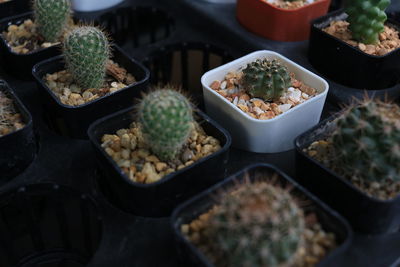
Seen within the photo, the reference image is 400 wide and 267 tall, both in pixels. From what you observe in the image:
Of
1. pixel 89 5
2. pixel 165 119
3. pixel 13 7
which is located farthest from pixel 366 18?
pixel 13 7

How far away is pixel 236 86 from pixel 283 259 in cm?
56

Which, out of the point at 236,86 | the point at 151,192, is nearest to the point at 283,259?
the point at 151,192

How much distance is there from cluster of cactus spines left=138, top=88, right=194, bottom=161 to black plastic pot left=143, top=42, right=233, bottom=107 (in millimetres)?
413

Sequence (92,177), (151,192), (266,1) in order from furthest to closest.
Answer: (266,1) → (92,177) → (151,192)

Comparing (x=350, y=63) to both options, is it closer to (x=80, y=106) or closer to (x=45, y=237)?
(x=80, y=106)

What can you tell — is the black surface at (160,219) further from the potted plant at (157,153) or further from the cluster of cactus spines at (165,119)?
the cluster of cactus spines at (165,119)

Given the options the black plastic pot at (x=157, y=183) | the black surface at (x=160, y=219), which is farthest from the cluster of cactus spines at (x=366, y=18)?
the black plastic pot at (x=157, y=183)

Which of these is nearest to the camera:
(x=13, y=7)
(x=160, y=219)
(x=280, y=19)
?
(x=160, y=219)

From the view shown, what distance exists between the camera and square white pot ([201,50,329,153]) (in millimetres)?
1058

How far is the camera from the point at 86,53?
1099 millimetres

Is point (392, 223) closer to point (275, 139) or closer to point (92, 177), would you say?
point (275, 139)

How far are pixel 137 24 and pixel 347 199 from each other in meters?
1.07

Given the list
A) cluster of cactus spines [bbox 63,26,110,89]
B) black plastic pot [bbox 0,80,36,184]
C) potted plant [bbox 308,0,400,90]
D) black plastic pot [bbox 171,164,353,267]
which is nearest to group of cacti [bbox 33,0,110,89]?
cluster of cactus spines [bbox 63,26,110,89]

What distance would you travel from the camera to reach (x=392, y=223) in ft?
3.01
